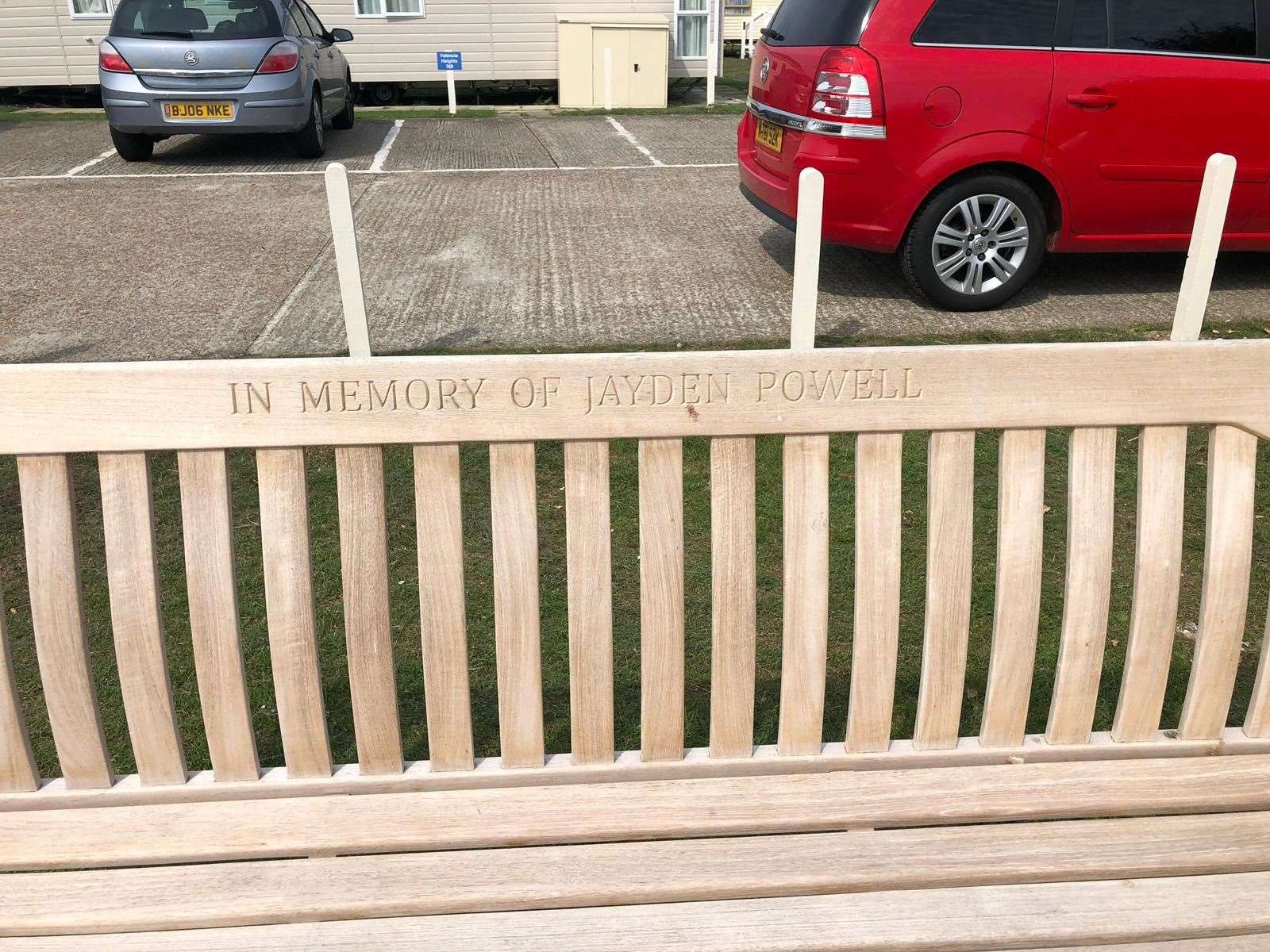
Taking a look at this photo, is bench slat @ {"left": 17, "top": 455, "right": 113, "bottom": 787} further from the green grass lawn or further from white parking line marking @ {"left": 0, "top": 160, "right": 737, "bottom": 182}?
white parking line marking @ {"left": 0, "top": 160, "right": 737, "bottom": 182}

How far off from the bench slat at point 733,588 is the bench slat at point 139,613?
2.72ft

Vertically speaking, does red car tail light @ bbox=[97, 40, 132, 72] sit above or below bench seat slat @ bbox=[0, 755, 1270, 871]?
above

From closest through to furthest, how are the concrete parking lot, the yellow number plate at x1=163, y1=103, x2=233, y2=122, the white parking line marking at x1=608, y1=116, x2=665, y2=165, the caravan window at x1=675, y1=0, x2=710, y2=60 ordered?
the concrete parking lot < the yellow number plate at x1=163, y1=103, x2=233, y2=122 < the white parking line marking at x1=608, y1=116, x2=665, y2=165 < the caravan window at x1=675, y1=0, x2=710, y2=60

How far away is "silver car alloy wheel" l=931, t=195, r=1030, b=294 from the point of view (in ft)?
21.3

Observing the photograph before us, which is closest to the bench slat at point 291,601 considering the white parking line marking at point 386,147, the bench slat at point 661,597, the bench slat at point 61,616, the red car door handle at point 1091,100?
the bench slat at point 61,616

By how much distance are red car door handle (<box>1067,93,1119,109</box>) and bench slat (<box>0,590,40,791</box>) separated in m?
5.75

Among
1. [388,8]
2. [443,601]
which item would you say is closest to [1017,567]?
[443,601]

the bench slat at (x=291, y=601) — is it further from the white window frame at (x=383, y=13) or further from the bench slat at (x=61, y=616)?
the white window frame at (x=383, y=13)

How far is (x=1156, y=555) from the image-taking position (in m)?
1.98

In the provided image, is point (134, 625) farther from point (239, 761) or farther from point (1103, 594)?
point (1103, 594)

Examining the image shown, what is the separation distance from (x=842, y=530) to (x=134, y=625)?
2.66 metres

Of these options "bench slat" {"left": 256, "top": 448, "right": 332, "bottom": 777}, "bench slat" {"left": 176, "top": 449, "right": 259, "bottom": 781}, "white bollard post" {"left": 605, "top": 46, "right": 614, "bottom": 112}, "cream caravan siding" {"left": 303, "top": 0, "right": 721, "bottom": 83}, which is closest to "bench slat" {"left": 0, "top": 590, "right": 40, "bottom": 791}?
"bench slat" {"left": 176, "top": 449, "right": 259, "bottom": 781}

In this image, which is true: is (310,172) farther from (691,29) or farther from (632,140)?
(691,29)

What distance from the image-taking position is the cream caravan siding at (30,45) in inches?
708
